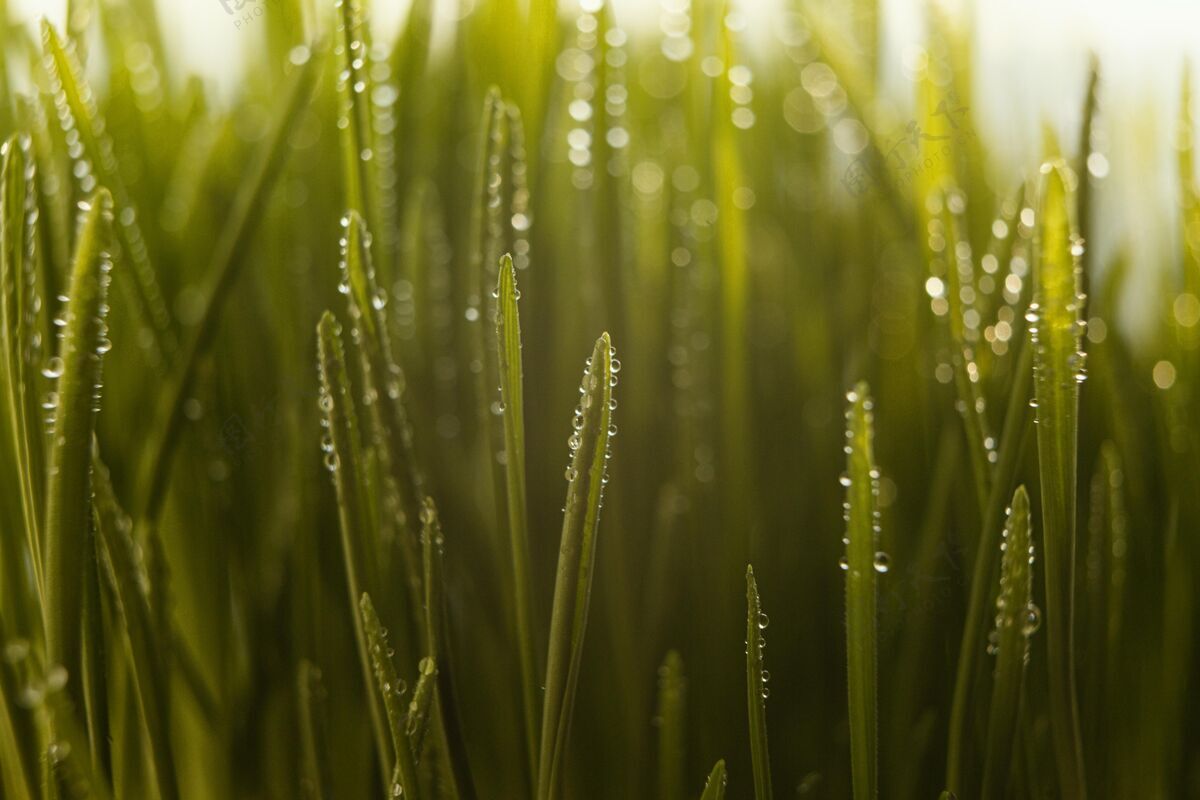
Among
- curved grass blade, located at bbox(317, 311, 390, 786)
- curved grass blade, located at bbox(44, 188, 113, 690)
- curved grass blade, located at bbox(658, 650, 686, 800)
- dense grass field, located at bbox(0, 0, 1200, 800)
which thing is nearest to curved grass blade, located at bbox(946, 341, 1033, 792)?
dense grass field, located at bbox(0, 0, 1200, 800)

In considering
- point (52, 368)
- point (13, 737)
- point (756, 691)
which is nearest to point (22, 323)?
point (52, 368)

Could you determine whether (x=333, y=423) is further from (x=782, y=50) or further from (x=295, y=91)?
(x=782, y=50)

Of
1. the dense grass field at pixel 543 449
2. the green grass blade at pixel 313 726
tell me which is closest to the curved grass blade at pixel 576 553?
the dense grass field at pixel 543 449

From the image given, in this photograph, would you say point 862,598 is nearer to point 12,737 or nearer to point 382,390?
point 382,390

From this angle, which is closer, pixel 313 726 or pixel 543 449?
pixel 313 726

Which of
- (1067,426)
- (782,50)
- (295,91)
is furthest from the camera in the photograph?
(782,50)

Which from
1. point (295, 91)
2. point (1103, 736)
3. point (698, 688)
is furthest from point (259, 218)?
point (1103, 736)

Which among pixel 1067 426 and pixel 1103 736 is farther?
pixel 1103 736

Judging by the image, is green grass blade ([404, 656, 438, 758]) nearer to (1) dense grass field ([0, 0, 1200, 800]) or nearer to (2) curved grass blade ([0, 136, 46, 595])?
(1) dense grass field ([0, 0, 1200, 800])
